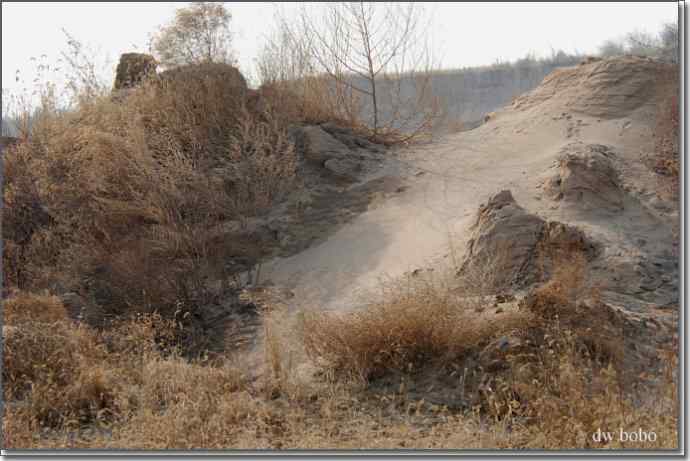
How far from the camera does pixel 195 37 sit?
35.5ft

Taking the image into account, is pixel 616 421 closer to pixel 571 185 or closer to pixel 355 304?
pixel 355 304

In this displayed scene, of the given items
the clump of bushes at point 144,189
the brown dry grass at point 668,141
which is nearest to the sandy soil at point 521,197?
the brown dry grass at point 668,141

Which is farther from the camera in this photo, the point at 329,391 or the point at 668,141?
the point at 668,141

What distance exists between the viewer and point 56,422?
17.5 feet

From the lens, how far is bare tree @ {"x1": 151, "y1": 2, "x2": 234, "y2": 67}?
1062 centimetres

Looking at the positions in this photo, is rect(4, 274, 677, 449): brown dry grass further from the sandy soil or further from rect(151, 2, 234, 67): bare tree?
rect(151, 2, 234, 67): bare tree

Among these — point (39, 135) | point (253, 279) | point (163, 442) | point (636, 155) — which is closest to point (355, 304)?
point (253, 279)

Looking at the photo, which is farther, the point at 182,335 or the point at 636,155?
the point at 636,155

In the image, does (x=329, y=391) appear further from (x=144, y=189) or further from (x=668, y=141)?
(x=668, y=141)

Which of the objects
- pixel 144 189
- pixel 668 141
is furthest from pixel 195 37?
pixel 668 141

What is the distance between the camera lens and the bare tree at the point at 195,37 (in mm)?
10617

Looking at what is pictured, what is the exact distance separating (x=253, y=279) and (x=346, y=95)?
3814 mm

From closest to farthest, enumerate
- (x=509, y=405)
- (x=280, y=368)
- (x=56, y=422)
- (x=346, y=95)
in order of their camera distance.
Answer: (x=509, y=405), (x=56, y=422), (x=280, y=368), (x=346, y=95)

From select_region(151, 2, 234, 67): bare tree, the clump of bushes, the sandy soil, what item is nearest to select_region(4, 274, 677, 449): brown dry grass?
the sandy soil
